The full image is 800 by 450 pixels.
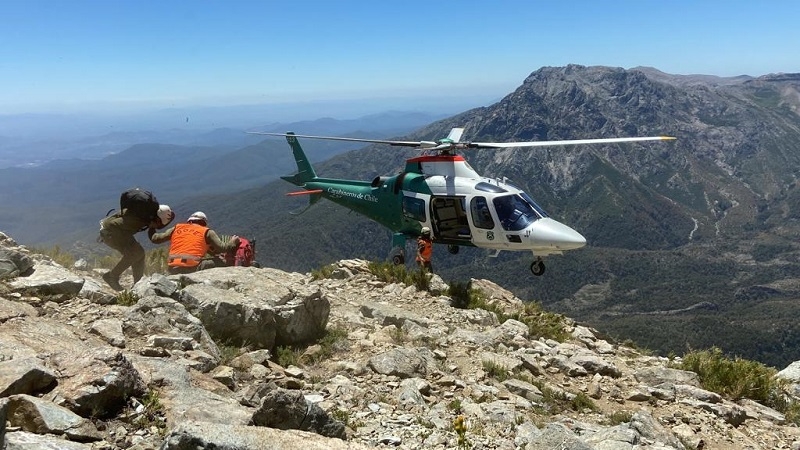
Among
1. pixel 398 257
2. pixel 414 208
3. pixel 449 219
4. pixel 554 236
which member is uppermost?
pixel 414 208

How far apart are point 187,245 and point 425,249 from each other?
22.8 ft

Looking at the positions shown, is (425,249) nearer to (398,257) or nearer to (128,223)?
(398,257)

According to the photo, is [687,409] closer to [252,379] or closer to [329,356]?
[329,356]

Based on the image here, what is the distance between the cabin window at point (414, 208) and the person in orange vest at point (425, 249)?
0.41 meters

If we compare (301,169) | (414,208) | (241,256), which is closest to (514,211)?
(414,208)

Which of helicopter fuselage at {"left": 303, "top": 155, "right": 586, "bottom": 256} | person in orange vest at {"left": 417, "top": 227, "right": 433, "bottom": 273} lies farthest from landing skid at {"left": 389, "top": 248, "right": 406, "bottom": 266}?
helicopter fuselage at {"left": 303, "top": 155, "right": 586, "bottom": 256}

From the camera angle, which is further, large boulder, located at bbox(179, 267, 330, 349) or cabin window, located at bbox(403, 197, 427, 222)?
cabin window, located at bbox(403, 197, 427, 222)

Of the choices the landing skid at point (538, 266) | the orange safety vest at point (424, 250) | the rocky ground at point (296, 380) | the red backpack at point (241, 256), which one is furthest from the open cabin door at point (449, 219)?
the red backpack at point (241, 256)

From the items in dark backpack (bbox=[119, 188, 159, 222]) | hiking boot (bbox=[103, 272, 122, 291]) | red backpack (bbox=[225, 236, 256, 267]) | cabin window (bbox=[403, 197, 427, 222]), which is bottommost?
hiking boot (bbox=[103, 272, 122, 291])

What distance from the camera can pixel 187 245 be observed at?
11.3 meters

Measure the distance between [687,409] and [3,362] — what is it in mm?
9371

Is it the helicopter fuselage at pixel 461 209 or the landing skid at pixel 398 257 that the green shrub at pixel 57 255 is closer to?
the landing skid at pixel 398 257

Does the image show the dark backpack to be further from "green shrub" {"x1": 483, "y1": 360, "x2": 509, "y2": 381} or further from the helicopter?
"green shrub" {"x1": 483, "y1": 360, "x2": 509, "y2": 381}

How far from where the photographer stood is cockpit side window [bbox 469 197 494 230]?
1426 cm
